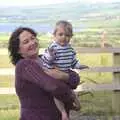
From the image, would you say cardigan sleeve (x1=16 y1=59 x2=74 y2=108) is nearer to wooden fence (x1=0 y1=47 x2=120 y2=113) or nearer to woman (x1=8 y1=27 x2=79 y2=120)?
woman (x1=8 y1=27 x2=79 y2=120)

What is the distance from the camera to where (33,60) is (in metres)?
2.90

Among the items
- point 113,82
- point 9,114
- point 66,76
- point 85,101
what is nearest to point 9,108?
point 9,114

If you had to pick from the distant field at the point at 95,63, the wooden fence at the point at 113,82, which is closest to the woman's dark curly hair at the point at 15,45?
the wooden fence at the point at 113,82

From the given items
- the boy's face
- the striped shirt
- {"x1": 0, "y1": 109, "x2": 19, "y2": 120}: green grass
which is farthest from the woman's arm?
{"x1": 0, "y1": 109, "x2": 19, "y2": 120}: green grass

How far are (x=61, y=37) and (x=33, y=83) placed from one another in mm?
1509

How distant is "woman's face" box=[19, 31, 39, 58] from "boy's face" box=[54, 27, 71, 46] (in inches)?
49.7

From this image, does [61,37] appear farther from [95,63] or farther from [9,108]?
[95,63]

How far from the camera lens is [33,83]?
286 cm

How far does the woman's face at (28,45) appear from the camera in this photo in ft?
9.64

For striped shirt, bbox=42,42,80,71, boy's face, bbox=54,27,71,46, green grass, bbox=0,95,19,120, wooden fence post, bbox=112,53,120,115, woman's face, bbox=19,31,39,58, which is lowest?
green grass, bbox=0,95,19,120

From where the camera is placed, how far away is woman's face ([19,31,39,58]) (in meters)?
2.94

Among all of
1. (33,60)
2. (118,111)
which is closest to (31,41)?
(33,60)

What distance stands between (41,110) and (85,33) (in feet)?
22.9

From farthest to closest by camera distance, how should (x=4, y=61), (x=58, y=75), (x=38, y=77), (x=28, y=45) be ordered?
(x=4, y=61), (x=58, y=75), (x=28, y=45), (x=38, y=77)
